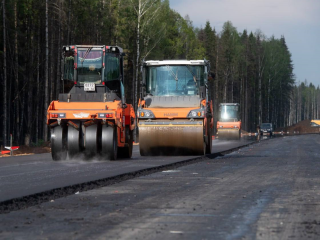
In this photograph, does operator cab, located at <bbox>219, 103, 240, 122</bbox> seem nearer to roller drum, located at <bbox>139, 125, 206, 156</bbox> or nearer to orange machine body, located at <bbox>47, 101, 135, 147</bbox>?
roller drum, located at <bbox>139, 125, 206, 156</bbox>

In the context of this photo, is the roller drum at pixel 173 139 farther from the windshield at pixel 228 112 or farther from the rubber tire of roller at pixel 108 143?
the windshield at pixel 228 112

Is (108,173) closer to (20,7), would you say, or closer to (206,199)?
(206,199)

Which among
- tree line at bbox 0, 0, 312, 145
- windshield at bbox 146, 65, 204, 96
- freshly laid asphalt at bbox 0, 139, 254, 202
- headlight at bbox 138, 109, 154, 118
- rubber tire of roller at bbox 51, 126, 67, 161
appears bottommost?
freshly laid asphalt at bbox 0, 139, 254, 202

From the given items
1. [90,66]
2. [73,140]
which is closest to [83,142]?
[73,140]

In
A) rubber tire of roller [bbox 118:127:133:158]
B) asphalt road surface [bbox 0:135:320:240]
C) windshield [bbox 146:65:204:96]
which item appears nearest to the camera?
asphalt road surface [bbox 0:135:320:240]

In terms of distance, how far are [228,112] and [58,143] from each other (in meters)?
36.8

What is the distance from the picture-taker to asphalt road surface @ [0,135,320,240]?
6.92 m

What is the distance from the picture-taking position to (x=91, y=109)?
2006 centimetres

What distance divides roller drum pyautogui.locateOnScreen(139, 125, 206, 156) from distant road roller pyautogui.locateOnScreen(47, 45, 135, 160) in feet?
2.14

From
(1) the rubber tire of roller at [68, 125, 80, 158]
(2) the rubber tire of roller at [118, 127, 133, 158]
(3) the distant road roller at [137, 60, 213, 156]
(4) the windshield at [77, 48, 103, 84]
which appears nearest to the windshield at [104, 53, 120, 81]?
(4) the windshield at [77, 48, 103, 84]

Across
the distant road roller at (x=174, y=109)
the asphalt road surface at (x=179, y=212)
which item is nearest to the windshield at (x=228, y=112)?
the distant road roller at (x=174, y=109)

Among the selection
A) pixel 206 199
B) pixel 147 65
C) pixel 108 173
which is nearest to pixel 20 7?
pixel 147 65

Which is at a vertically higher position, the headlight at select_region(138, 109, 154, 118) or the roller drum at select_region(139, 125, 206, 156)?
the headlight at select_region(138, 109, 154, 118)

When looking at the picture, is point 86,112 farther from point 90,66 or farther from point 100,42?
→ point 100,42
